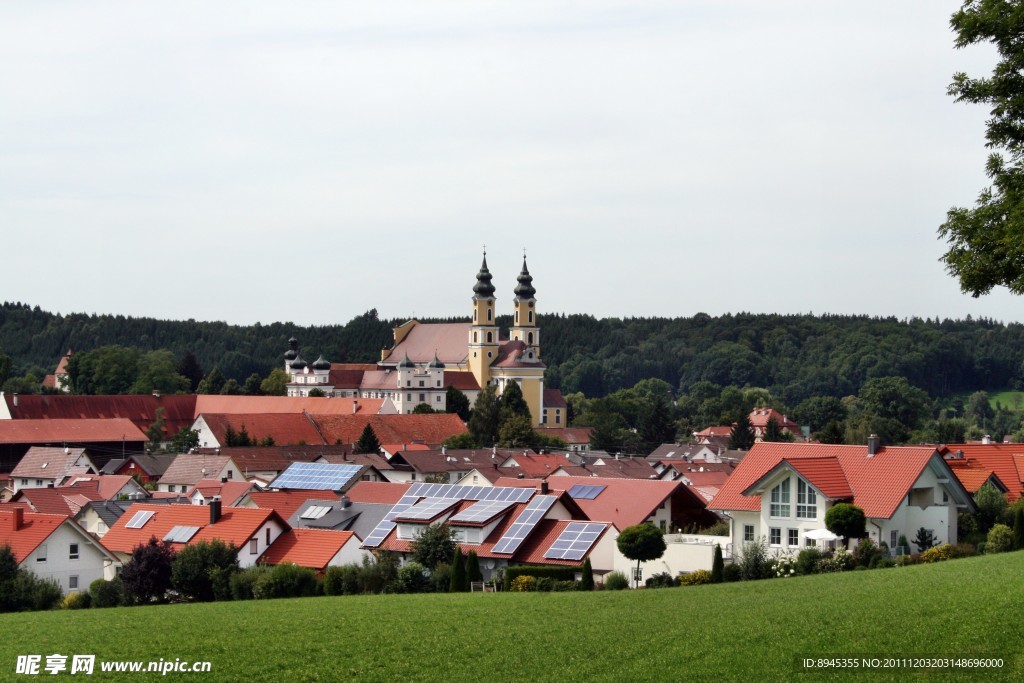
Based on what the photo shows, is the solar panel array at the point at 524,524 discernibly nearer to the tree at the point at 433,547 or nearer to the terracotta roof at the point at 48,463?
the tree at the point at 433,547

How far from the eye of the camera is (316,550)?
125 feet

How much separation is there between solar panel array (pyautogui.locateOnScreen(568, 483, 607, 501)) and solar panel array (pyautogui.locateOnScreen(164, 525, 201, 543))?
37.1 feet

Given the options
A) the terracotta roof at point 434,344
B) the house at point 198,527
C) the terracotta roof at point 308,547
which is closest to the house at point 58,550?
the house at point 198,527

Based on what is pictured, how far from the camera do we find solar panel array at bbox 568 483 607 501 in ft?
141

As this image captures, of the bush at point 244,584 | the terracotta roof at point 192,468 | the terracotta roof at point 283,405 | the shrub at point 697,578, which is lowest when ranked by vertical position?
the bush at point 244,584

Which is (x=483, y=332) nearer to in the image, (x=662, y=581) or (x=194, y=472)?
(x=194, y=472)

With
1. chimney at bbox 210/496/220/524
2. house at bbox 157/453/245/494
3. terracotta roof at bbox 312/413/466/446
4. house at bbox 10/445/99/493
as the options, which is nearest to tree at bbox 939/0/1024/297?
chimney at bbox 210/496/220/524

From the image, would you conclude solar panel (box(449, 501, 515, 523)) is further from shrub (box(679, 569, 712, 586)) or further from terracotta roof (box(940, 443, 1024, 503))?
terracotta roof (box(940, 443, 1024, 503))

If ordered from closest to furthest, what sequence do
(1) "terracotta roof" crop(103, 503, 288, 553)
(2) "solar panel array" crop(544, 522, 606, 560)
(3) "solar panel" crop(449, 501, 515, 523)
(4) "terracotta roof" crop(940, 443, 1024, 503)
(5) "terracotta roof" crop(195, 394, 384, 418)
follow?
(2) "solar panel array" crop(544, 522, 606, 560) < (3) "solar panel" crop(449, 501, 515, 523) < (1) "terracotta roof" crop(103, 503, 288, 553) < (4) "terracotta roof" crop(940, 443, 1024, 503) < (5) "terracotta roof" crop(195, 394, 384, 418)

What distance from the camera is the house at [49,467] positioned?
251 feet

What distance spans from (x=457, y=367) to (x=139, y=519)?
101 m

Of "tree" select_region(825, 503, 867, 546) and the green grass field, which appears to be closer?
the green grass field

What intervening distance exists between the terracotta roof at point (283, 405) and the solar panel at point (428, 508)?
78.5 metres

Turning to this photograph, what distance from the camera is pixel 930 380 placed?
7239 inches
